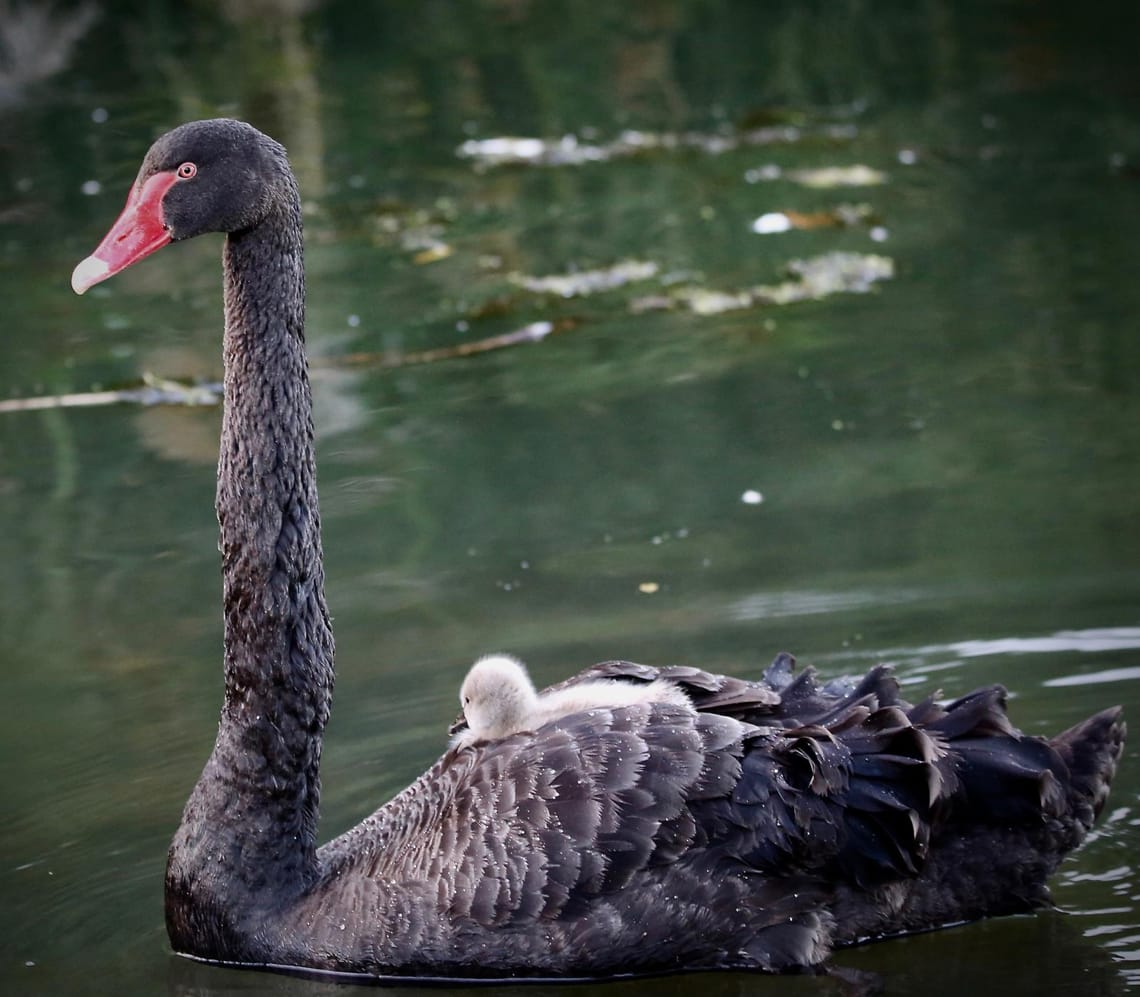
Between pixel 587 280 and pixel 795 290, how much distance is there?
0.91 metres

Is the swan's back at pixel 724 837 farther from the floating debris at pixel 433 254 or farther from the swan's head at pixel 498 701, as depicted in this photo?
the floating debris at pixel 433 254

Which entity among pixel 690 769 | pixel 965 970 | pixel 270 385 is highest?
pixel 270 385

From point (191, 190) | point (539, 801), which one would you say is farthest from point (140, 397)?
point (539, 801)

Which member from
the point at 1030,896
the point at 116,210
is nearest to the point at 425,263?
the point at 116,210

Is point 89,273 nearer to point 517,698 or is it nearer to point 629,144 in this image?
point 517,698

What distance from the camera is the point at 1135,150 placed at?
882 cm

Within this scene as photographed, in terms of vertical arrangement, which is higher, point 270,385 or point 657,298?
point 270,385

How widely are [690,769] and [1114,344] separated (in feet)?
12.2

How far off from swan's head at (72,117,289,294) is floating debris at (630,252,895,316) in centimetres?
400

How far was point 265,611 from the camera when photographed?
136 inches

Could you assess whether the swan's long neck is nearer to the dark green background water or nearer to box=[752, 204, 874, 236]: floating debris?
the dark green background water

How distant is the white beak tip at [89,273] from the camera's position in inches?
124

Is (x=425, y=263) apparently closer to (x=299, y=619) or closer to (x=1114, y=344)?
(x=1114, y=344)

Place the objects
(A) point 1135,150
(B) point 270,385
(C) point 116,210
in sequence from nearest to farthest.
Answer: (B) point 270,385 → (A) point 1135,150 → (C) point 116,210
